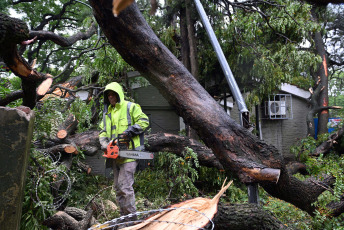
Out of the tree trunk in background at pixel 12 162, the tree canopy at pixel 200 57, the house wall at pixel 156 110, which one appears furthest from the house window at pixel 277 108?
the tree trunk in background at pixel 12 162

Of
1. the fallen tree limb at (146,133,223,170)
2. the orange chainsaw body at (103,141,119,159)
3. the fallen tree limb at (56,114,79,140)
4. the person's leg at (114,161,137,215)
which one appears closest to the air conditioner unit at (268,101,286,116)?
the fallen tree limb at (146,133,223,170)

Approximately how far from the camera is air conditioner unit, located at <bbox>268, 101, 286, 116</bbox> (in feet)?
42.0

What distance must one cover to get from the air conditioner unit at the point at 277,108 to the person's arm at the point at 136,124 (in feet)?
31.3

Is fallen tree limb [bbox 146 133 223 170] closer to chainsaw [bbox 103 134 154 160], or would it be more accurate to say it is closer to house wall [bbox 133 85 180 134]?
chainsaw [bbox 103 134 154 160]

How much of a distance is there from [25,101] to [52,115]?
91 centimetres

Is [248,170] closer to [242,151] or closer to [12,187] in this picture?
[242,151]

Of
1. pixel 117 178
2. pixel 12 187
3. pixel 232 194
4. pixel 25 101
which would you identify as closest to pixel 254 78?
pixel 232 194

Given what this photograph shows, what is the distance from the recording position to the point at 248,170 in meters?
3.13

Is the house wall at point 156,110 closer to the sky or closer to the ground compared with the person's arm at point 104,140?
closer to the sky

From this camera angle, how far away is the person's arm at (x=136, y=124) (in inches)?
159

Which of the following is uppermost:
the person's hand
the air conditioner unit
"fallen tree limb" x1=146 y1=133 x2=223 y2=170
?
the air conditioner unit

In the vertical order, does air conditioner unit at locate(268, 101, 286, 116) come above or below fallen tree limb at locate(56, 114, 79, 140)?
above

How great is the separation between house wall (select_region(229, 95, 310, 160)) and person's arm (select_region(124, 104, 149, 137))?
32.0ft

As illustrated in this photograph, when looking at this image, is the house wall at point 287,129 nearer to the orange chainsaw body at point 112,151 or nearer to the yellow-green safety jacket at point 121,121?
the yellow-green safety jacket at point 121,121
